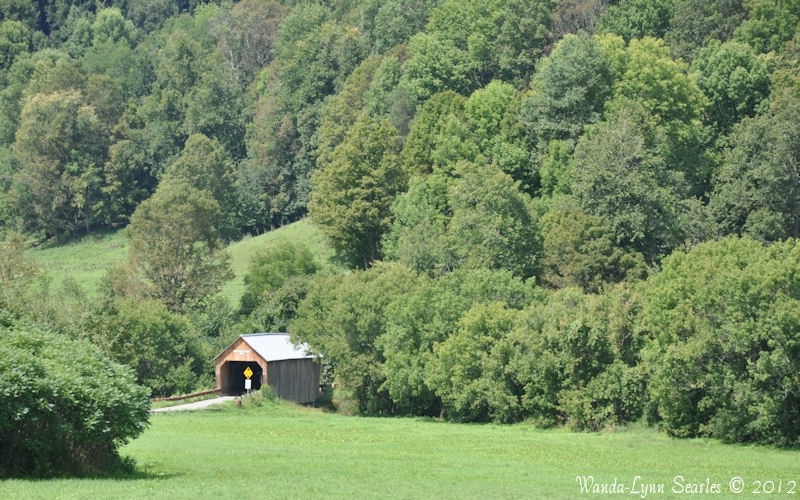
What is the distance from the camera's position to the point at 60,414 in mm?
32469

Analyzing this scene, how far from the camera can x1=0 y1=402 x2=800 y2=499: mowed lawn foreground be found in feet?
99.2

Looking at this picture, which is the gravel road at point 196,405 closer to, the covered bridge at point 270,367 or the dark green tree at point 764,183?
the covered bridge at point 270,367

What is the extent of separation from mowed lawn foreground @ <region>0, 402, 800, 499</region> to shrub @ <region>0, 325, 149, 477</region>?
5.12 feet

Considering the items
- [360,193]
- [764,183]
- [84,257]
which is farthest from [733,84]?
[84,257]

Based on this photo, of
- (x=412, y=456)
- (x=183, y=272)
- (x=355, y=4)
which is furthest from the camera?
(x=355, y=4)

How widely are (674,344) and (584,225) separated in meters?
20.0

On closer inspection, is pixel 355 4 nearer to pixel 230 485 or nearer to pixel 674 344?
pixel 674 344

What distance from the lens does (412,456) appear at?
133 feet

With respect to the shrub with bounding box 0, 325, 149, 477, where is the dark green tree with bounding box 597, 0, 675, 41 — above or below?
above

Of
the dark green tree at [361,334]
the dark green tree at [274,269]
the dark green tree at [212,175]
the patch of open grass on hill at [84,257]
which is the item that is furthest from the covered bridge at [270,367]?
the dark green tree at [212,175]

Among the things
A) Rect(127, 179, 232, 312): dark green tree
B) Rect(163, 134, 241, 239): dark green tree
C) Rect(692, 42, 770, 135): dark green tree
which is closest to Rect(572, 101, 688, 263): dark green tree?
Rect(692, 42, 770, 135): dark green tree

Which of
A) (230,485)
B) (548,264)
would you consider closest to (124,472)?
(230,485)

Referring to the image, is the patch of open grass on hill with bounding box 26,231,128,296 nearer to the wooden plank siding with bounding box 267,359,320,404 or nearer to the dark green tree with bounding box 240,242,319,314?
the dark green tree with bounding box 240,242,319,314

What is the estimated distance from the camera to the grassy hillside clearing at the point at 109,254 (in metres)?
99.7
